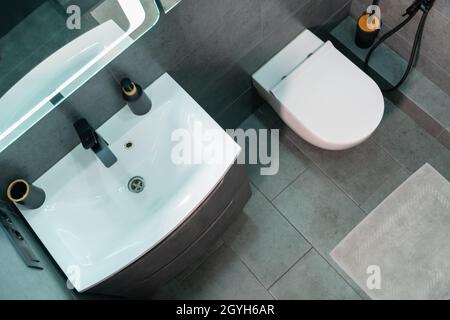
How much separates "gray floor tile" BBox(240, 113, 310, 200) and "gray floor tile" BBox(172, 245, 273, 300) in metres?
0.35

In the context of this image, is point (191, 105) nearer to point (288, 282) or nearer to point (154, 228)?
point (154, 228)

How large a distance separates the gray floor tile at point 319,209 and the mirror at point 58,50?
3.80 ft

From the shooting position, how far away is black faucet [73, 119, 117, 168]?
135 centimetres

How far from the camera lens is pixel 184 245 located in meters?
1.61

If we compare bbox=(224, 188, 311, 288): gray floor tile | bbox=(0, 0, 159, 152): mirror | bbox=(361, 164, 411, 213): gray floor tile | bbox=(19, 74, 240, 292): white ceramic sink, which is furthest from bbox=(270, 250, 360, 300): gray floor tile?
bbox=(0, 0, 159, 152): mirror

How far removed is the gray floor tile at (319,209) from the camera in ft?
6.94

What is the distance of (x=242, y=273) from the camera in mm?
2102

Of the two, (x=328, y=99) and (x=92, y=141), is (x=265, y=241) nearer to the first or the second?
(x=328, y=99)

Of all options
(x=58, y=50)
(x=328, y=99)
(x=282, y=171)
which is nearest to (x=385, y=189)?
(x=282, y=171)

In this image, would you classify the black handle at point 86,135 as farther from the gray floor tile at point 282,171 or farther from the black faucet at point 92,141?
the gray floor tile at point 282,171

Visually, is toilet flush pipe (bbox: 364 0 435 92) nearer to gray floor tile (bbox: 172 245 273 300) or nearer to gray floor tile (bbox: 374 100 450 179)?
gray floor tile (bbox: 374 100 450 179)

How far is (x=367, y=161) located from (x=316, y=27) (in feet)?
2.25
